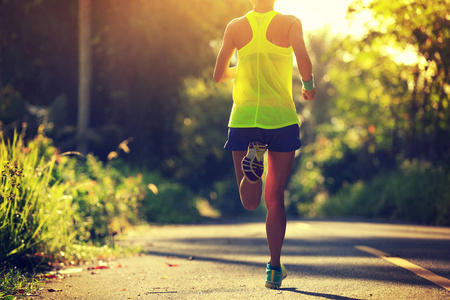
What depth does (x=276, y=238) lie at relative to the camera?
480 centimetres

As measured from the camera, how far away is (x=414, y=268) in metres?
5.63

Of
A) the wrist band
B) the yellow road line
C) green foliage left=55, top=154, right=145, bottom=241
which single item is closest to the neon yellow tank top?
the wrist band

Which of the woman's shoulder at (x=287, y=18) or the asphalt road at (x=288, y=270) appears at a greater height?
the woman's shoulder at (x=287, y=18)

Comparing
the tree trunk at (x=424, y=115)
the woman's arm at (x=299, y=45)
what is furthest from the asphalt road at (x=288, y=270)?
the tree trunk at (x=424, y=115)

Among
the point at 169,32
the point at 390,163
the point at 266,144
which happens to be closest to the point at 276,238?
the point at 266,144

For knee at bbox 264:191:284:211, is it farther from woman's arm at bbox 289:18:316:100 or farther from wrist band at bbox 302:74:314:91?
woman's arm at bbox 289:18:316:100

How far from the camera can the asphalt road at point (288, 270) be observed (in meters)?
4.67

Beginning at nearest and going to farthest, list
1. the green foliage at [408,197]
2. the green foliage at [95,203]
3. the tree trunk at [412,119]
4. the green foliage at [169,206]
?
the green foliage at [95,203] < the green foliage at [408,197] < the green foliage at [169,206] < the tree trunk at [412,119]

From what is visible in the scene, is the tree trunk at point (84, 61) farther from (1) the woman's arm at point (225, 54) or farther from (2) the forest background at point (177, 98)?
(1) the woman's arm at point (225, 54)

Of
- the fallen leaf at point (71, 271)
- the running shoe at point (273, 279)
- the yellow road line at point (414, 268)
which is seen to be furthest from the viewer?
the fallen leaf at point (71, 271)

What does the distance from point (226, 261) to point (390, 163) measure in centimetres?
1866

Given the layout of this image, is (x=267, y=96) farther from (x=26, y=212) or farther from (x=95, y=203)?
(x=95, y=203)

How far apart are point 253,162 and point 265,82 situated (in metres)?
0.58

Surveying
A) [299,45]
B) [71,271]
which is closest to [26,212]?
[71,271]
